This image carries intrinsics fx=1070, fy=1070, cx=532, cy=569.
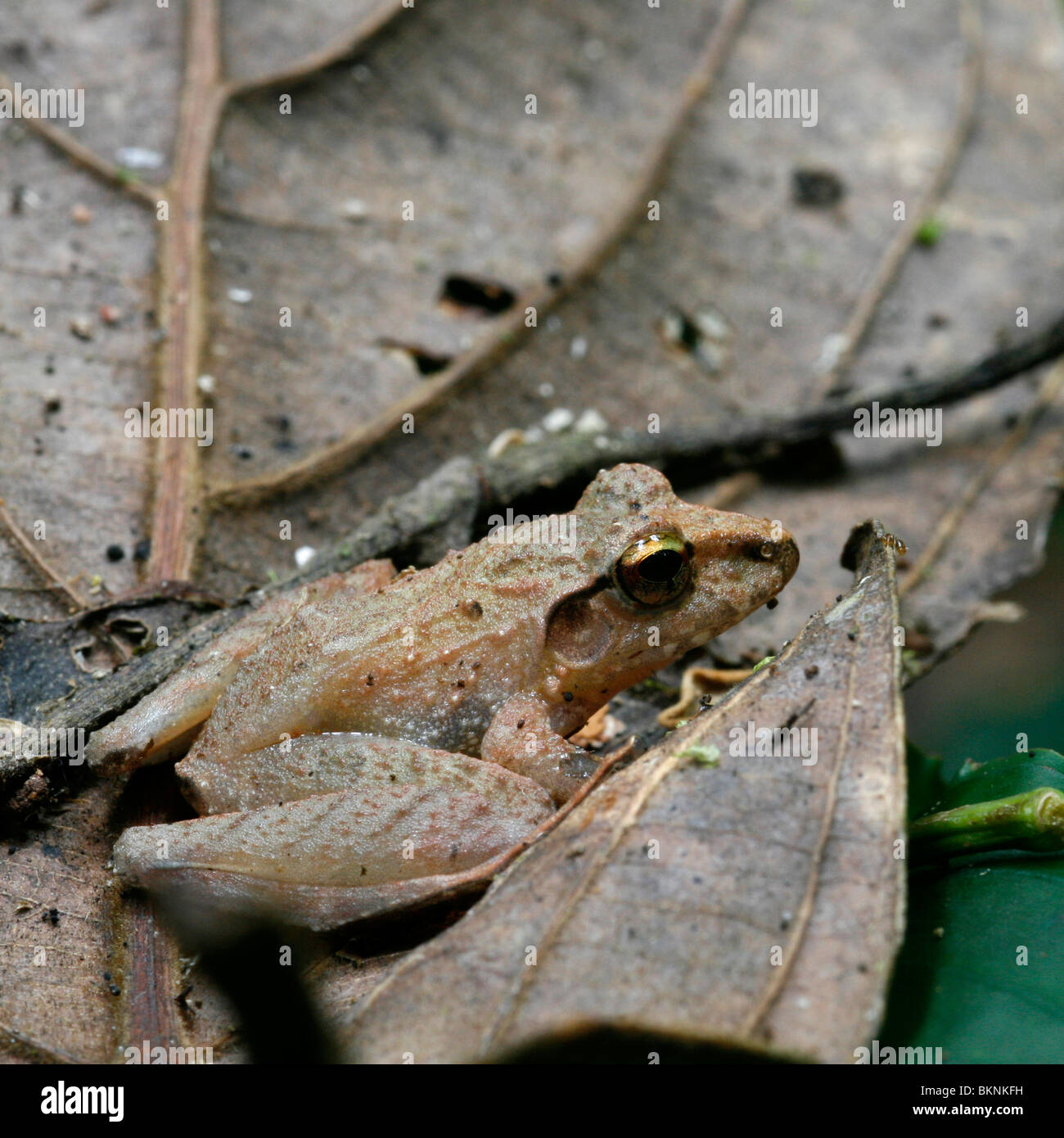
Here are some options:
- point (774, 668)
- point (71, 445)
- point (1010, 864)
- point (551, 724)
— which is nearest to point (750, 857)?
point (774, 668)

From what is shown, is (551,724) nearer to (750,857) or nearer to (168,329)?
(750,857)

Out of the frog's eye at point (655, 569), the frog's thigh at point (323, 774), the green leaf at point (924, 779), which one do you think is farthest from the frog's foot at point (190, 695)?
the green leaf at point (924, 779)

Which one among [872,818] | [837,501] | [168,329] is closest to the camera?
[872,818]

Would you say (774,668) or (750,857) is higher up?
(774,668)

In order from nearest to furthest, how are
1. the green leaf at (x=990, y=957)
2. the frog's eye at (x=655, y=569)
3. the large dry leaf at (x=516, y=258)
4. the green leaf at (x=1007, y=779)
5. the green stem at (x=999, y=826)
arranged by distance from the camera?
the green leaf at (x=990, y=957), the green stem at (x=999, y=826), the green leaf at (x=1007, y=779), the frog's eye at (x=655, y=569), the large dry leaf at (x=516, y=258)

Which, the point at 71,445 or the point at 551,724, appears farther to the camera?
the point at 71,445

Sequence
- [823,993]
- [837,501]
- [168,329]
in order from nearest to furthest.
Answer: [823,993] < [168,329] < [837,501]

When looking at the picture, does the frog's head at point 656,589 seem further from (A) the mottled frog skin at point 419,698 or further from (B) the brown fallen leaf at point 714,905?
(B) the brown fallen leaf at point 714,905

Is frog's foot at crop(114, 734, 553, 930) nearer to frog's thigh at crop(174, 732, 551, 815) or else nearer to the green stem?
frog's thigh at crop(174, 732, 551, 815)
